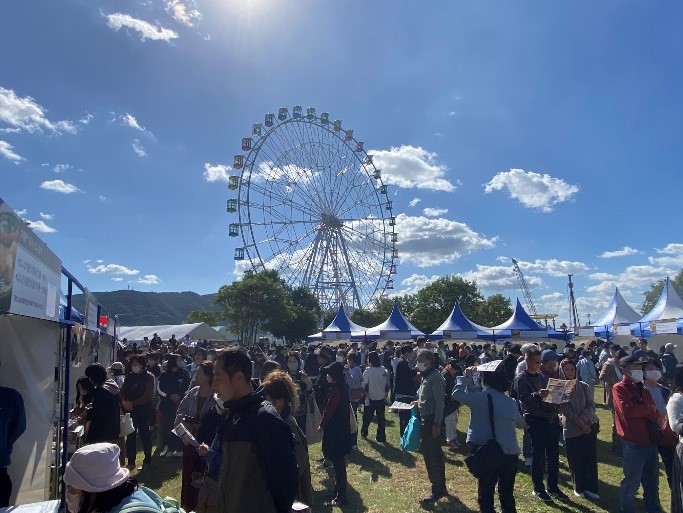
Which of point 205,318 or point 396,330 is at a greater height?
point 205,318

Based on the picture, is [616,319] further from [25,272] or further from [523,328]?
[25,272]

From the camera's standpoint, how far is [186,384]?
1020 cm

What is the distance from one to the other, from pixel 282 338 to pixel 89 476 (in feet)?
168

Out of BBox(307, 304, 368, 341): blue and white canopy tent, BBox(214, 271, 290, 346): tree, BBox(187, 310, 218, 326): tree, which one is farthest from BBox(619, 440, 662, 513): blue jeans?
BBox(187, 310, 218, 326): tree

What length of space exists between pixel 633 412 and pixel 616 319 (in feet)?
79.5

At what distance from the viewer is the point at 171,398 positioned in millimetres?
9523

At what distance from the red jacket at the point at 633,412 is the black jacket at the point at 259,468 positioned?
4.15m

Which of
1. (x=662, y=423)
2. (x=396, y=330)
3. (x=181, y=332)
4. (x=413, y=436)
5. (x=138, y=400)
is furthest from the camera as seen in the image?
(x=181, y=332)

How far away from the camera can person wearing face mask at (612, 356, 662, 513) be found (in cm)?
539

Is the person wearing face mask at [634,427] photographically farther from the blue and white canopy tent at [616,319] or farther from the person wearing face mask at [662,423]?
the blue and white canopy tent at [616,319]

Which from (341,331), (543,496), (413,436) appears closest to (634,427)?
(543,496)

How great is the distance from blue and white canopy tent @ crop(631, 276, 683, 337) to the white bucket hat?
22.2m

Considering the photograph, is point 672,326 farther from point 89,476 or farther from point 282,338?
point 282,338

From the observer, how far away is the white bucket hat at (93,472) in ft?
7.45
